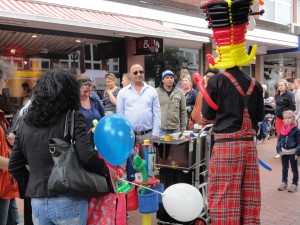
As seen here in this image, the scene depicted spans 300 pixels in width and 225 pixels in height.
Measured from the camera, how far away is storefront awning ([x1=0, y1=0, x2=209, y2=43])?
702cm

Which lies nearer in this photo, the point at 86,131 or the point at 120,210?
the point at 86,131

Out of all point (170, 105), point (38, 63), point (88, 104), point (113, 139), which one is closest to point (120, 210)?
point (113, 139)

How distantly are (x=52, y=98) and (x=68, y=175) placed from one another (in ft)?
1.67

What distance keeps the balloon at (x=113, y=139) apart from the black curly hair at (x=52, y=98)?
425 mm

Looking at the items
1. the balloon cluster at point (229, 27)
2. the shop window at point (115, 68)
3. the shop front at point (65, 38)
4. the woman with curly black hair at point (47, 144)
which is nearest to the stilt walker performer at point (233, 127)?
the balloon cluster at point (229, 27)

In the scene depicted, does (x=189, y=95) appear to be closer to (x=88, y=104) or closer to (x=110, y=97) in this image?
(x=110, y=97)

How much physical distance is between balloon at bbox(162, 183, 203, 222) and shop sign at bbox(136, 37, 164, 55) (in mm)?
7228

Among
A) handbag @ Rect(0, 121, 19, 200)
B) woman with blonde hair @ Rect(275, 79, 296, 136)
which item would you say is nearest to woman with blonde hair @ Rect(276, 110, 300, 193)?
woman with blonde hair @ Rect(275, 79, 296, 136)

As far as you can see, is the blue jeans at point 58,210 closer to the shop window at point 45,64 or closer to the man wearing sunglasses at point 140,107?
the man wearing sunglasses at point 140,107

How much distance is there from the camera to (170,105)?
20.9 ft

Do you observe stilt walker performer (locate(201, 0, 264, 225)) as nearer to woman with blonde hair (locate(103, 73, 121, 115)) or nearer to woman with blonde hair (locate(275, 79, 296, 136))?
woman with blonde hair (locate(103, 73, 121, 115))

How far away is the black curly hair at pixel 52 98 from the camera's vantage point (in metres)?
2.50

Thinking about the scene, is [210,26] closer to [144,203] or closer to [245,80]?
[245,80]

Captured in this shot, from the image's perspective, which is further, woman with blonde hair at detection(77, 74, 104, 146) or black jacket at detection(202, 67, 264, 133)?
woman with blonde hair at detection(77, 74, 104, 146)
